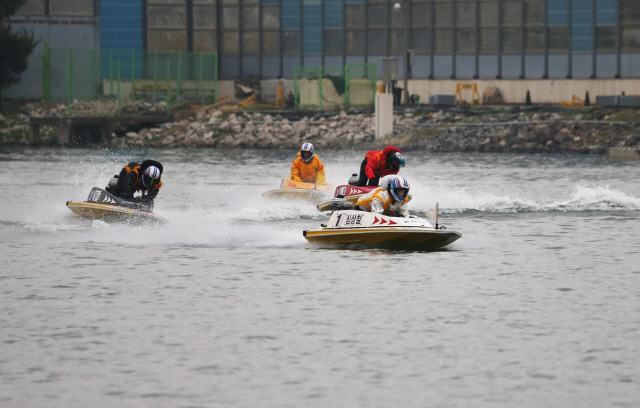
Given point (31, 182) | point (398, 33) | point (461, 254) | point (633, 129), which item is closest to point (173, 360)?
point (461, 254)

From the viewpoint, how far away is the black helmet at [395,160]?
2391 cm

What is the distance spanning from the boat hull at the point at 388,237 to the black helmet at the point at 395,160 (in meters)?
3.49

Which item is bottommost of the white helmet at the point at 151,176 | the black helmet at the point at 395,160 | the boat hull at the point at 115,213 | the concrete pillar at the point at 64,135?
the boat hull at the point at 115,213

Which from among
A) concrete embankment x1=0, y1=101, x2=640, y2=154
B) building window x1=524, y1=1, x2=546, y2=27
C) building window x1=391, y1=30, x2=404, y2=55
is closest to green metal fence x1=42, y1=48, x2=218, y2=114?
concrete embankment x1=0, y1=101, x2=640, y2=154

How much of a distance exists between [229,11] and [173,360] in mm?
57091

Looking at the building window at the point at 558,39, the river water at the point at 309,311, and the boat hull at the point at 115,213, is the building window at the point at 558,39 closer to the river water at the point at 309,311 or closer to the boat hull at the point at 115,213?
the river water at the point at 309,311

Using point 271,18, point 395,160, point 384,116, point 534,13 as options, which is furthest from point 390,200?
point 271,18

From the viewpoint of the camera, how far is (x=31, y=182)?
1452 inches

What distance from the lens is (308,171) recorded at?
94.2 ft

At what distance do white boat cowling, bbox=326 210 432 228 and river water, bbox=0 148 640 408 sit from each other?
59 centimetres

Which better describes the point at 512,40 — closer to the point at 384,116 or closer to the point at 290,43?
the point at 384,116

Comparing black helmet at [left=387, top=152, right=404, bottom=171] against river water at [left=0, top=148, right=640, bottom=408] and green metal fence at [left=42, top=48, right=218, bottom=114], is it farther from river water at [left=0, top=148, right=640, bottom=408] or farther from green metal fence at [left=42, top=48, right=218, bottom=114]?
green metal fence at [left=42, top=48, right=218, bottom=114]

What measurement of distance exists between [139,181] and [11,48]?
40742mm

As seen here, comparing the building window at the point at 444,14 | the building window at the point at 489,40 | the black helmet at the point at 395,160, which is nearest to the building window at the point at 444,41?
the building window at the point at 444,14
